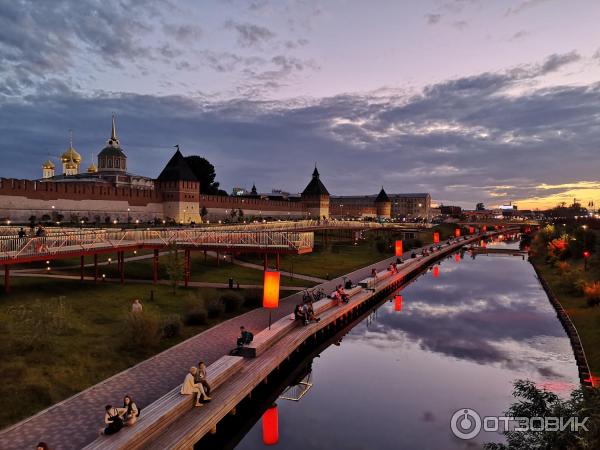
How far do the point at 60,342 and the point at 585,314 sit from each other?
3117 centimetres

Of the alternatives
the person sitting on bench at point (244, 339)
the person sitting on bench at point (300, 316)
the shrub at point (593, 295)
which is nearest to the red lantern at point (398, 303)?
the shrub at point (593, 295)

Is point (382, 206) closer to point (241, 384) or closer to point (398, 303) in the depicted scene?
point (398, 303)

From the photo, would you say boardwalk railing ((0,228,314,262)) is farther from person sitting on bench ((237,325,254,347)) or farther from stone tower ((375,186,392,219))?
stone tower ((375,186,392,219))

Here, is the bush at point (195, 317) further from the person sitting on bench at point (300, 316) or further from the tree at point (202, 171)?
the tree at point (202, 171)

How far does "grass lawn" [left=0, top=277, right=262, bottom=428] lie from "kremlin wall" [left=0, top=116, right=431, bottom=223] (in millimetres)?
30194

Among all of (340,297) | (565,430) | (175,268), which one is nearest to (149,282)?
(175,268)

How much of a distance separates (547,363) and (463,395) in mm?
6937

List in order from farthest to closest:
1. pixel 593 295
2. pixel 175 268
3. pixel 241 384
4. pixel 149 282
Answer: pixel 149 282, pixel 593 295, pixel 175 268, pixel 241 384

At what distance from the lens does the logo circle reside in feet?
57.8

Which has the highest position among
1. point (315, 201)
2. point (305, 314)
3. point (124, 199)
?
point (315, 201)

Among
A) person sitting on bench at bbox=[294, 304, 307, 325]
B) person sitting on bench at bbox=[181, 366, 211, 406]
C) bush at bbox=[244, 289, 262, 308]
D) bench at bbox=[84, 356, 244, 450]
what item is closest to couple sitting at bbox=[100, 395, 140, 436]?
bench at bbox=[84, 356, 244, 450]

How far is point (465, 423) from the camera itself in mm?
18516

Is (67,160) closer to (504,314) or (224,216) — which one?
(224,216)

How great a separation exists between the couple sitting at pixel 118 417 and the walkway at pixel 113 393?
0.85 m
